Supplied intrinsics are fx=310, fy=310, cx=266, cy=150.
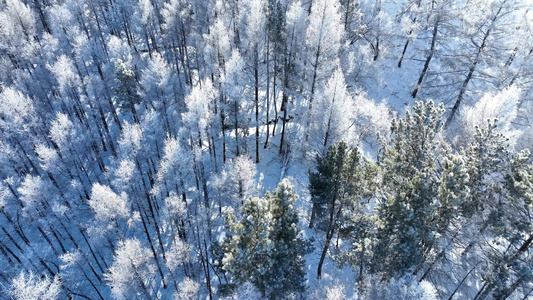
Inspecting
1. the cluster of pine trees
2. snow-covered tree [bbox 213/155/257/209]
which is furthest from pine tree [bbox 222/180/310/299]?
snow-covered tree [bbox 213/155/257/209]

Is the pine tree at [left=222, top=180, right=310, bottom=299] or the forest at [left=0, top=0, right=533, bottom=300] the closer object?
the forest at [left=0, top=0, right=533, bottom=300]

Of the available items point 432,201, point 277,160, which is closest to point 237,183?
point 277,160

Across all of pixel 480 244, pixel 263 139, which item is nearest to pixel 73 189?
pixel 263 139

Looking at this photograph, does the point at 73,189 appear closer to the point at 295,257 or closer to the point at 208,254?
the point at 208,254

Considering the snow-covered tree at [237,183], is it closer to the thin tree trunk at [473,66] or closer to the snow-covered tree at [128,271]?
the snow-covered tree at [128,271]

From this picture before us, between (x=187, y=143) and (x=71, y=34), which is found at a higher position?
(x=71, y=34)

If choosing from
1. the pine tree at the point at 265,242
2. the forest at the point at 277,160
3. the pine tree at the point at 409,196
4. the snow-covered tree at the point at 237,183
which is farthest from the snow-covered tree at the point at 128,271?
the pine tree at the point at 409,196

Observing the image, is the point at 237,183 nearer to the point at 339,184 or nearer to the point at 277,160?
the point at 277,160

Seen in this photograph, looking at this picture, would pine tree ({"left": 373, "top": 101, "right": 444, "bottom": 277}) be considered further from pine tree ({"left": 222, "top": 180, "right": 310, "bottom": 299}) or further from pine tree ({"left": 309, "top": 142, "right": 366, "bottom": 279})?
pine tree ({"left": 222, "top": 180, "right": 310, "bottom": 299})
